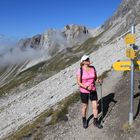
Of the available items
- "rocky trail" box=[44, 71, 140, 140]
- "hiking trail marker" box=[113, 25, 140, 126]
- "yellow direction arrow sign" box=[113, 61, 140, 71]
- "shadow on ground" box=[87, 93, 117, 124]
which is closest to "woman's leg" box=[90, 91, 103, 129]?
"rocky trail" box=[44, 71, 140, 140]

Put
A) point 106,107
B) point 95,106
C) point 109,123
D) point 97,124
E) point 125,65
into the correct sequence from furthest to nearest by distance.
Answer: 1. point 106,107
2. point 109,123
3. point 97,124
4. point 95,106
5. point 125,65

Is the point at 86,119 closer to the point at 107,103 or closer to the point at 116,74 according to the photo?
the point at 107,103

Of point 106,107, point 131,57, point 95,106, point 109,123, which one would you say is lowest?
point 109,123

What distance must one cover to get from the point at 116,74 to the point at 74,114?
8.53 meters

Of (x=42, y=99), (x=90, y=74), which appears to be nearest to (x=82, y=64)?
(x=90, y=74)

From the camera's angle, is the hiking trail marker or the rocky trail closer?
the hiking trail marker

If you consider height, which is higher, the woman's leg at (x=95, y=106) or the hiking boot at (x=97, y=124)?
the woman's leg at (x=95, y=106)

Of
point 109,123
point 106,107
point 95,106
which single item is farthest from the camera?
point 106,107

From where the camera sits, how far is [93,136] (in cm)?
1617

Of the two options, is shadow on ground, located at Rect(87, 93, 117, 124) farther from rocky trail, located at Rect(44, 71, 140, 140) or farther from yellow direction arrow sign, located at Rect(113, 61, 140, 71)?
yellow direction arrow sign, located at Rect(113, 61, 140, 71)

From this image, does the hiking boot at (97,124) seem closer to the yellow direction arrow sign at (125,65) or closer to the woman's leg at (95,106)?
the woman's leg at (95,106)

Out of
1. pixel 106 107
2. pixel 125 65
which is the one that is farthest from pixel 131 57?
pixel 106 107

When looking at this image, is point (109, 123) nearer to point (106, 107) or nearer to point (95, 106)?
point (95, 106)

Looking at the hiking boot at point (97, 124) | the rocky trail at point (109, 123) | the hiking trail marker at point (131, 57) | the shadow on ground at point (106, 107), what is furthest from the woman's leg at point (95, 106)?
the hiking trail marker at point (131, 57)
